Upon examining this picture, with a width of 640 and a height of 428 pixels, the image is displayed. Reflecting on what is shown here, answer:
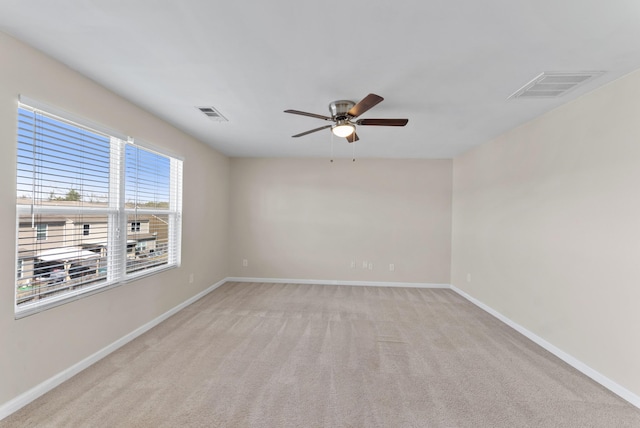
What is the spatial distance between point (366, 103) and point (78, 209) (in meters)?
2.66

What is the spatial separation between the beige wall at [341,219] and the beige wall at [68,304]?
1619 millimetres

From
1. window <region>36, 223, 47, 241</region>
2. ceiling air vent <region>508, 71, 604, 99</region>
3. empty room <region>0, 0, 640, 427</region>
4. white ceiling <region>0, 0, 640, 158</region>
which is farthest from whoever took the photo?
ceiling air vent <region>508, 71, 604, 99</region>

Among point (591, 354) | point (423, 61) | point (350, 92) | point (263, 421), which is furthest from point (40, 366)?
point (591, 354)

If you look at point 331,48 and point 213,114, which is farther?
point 213,114

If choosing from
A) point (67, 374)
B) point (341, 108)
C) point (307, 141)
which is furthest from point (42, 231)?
point (307, 141)

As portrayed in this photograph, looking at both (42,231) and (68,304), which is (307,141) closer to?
(42,231)

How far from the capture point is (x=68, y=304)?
220cm

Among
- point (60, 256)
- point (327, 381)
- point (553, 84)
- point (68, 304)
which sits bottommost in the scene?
point (327, 381)

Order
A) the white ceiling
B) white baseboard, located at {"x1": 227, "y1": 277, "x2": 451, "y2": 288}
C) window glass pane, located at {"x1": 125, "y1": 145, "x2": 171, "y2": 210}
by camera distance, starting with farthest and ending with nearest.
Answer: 1. white baseboard, located at {"x1": 227, "y1": 277, "x2": 451, "y2": 288}
2. window glass pane, located at {"x1": 125, "y1": 145, "x2": 171, "y2": 210}
3. the white ceiling

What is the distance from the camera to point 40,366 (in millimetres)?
1980

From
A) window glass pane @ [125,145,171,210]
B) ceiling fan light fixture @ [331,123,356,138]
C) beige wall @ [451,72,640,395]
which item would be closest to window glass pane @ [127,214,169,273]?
window glass pane @ [125,145,171,210]

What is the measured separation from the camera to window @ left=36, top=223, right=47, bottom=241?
1.98 m

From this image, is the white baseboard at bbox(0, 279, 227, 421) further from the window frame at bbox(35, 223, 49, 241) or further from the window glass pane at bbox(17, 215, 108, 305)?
the window frame at bbox(35, 223, 49, 241)

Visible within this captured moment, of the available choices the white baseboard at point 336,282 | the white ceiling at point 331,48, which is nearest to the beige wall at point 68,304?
the white ceiling at point 331,48
